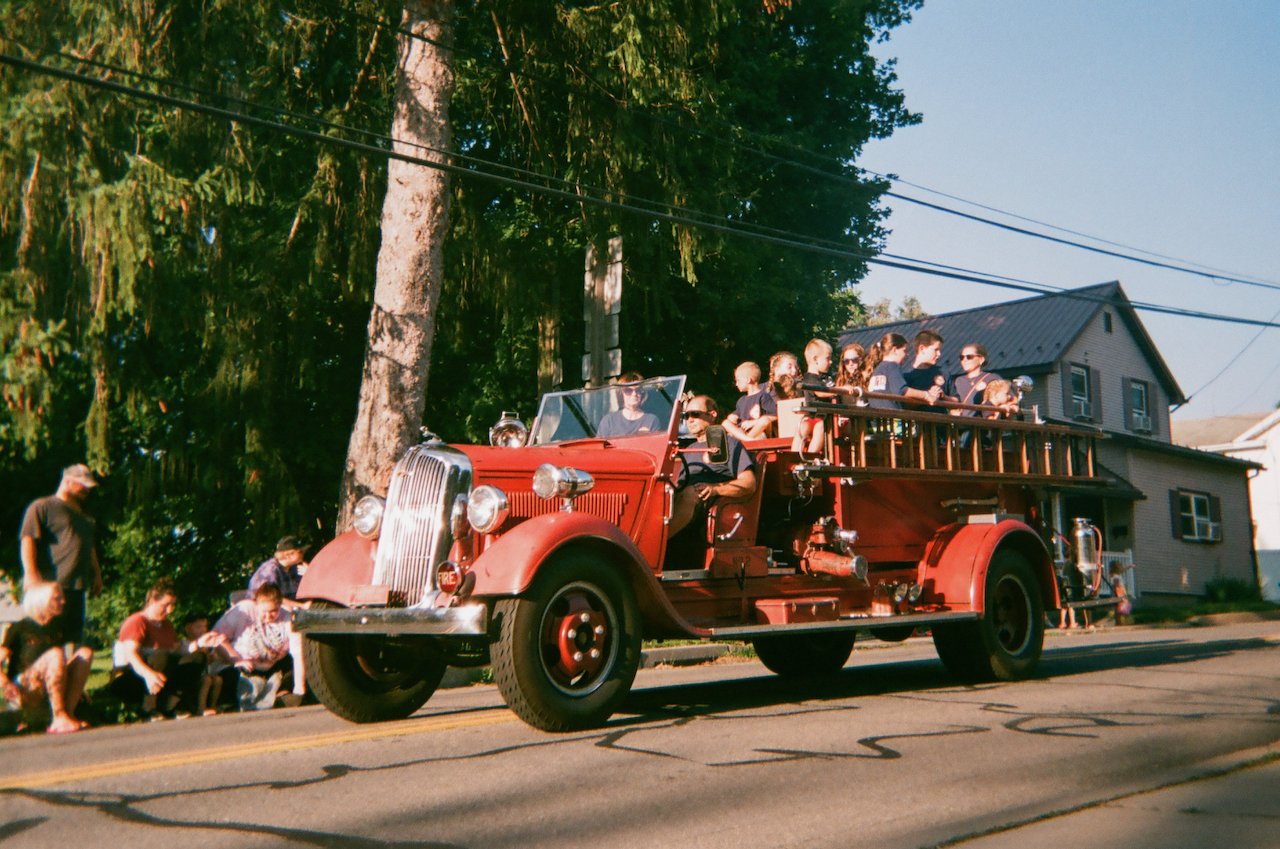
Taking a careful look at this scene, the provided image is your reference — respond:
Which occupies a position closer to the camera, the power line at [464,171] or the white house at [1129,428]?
the power line at [464,171]

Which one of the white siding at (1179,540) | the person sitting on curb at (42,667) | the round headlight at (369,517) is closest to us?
the round headlight at (369,517)

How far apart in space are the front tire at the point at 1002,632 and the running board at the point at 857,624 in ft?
0.89

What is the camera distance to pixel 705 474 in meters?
8.83

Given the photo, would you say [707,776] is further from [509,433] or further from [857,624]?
[509,433]

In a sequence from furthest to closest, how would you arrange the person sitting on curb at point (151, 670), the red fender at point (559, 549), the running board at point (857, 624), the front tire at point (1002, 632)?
the person sitting on curb at point (151, 670), the front tire at point (1002, 632), the running board at point (857, 624), the red fender at point (559, 549)

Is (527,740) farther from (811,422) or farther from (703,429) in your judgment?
(811,422)

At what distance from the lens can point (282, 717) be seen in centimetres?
916

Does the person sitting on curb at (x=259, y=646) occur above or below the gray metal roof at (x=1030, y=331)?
below

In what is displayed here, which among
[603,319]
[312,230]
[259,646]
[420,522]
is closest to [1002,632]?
[420,522]

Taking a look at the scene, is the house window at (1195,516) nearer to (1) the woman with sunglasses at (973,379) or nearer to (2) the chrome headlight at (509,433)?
(1) the woman with sunglasses at (973,379)

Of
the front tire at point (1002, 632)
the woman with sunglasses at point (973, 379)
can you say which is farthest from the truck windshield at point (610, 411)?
the woman with sunglasses at point (973, 379)

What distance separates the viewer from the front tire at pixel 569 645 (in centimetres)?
682

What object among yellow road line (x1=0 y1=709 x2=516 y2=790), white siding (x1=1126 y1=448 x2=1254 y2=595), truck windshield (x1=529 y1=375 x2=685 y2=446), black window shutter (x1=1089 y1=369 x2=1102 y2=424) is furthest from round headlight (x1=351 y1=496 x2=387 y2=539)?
black window shutter (x1=1089 y1=369 x2=1102 y2=424)

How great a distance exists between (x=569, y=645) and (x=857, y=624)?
2707 millimetres
